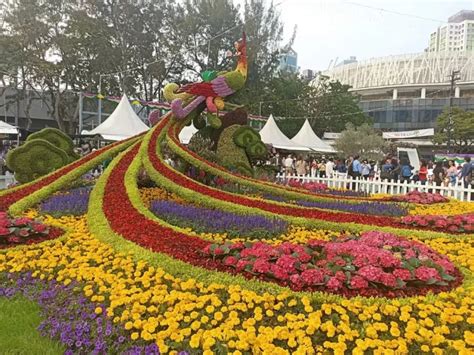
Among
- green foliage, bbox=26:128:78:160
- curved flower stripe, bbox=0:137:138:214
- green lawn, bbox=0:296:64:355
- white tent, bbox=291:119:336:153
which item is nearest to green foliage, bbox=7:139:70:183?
green foliage, bbox=26:128:78:160

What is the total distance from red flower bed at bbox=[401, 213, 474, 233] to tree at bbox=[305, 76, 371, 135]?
3094cm

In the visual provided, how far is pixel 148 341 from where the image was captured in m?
3.15

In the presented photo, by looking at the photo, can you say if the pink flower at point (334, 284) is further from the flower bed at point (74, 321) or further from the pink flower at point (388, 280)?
the flower bed at point (74, 321)

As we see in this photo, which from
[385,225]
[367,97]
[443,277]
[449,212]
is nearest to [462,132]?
[367,97]

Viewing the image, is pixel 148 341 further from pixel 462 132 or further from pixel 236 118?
pixel 462 132

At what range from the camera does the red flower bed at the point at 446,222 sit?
627cm

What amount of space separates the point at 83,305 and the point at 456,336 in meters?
2.76

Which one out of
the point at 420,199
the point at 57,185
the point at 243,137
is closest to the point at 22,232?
the point at 57,185

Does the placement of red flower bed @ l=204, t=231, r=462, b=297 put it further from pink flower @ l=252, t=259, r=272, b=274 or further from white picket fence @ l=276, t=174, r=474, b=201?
white picket fence @ l=276, t=174, r=474, b=201

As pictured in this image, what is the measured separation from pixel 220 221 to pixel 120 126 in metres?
13.1

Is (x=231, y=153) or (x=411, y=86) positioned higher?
(x=411, y=86)

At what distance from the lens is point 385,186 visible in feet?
41.6

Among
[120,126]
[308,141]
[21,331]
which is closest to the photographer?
[21,331]

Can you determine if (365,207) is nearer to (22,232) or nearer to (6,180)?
(22,232)
